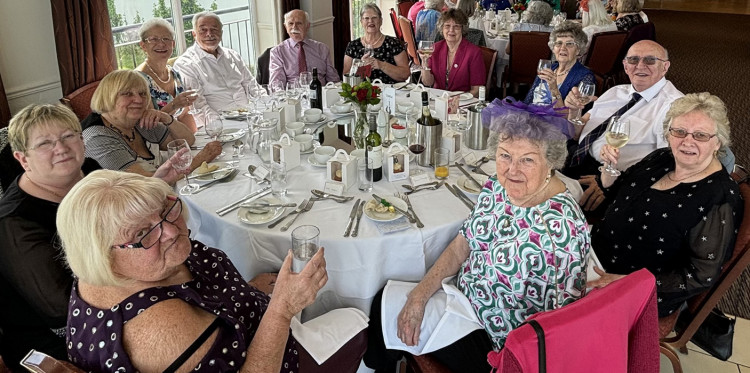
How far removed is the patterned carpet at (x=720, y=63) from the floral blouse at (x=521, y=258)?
1.79 metres

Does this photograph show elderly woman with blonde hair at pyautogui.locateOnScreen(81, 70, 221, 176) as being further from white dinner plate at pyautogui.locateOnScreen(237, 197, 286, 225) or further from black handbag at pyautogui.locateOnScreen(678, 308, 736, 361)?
black handbag at pyautogui.locateOnScreen(678, 308, 736, 361)

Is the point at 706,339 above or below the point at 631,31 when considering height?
below

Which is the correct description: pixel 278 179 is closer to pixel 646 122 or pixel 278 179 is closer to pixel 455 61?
pixel 646 122

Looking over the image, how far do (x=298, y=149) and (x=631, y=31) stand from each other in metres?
4.84

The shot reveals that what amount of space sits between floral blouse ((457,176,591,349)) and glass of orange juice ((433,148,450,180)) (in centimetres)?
49

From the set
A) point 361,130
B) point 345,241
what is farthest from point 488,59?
point 345,241

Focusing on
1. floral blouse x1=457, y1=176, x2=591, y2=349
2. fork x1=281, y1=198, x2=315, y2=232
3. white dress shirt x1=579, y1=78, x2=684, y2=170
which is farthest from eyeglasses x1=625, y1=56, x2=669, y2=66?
fork x1=281, y1=198, x2=315, y2=232

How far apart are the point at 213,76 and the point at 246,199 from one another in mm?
2212

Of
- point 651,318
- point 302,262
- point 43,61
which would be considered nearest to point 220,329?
point 302,262

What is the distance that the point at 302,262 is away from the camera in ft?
5.53

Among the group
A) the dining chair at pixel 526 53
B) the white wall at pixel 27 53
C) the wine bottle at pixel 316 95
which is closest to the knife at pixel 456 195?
the wine bottle at pixel 316 95

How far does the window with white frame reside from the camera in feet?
14.4

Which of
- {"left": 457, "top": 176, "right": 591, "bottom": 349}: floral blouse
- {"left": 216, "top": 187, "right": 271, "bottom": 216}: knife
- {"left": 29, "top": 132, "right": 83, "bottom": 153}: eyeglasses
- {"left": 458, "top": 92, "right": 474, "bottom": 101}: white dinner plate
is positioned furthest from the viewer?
{"left": 458, "top": 92, "right": 474, "bottom": 101}: white dinner plate

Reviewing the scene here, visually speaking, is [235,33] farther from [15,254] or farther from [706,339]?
[706,339]
